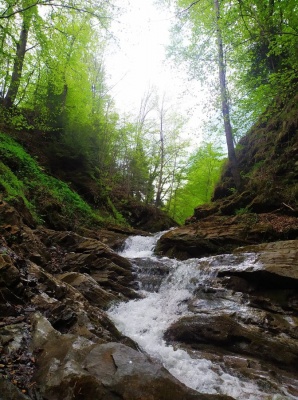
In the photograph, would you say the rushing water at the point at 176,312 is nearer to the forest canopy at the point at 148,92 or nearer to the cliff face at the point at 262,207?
the cliff face at the point at 262,207

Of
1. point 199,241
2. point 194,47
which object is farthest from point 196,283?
point 194,47

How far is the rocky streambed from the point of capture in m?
3.06

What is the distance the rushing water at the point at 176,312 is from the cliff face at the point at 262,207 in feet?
5.56

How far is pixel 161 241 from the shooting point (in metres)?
11.8

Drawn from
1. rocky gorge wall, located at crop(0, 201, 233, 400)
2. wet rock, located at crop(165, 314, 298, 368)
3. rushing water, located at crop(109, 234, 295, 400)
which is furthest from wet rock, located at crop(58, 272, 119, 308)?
wet rock, located at crop(165, 314, 298, 368)

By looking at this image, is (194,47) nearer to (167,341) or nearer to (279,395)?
(167,341)

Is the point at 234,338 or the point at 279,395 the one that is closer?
the point at 279,395

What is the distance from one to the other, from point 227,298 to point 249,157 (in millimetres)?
9877

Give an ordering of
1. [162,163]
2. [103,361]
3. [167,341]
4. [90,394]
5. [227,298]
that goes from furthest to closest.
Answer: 1. [162,163]
2. [227,298]
3. [167,341]
4. [103,361]
5. [90,394]

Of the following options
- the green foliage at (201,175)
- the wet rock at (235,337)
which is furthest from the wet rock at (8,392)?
the green foliage at (201,175)

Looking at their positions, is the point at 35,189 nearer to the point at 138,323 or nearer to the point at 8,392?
the point at 138,323

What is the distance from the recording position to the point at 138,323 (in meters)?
6.39

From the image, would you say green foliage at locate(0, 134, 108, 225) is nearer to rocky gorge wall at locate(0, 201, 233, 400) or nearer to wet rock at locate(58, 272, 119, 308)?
rocky gorge wall at locate(0, 201, 233, 400)

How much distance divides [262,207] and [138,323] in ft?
23.9
